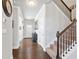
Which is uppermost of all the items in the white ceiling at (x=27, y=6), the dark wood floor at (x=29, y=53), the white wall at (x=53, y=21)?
the white ceiling at (x=27, y=6)

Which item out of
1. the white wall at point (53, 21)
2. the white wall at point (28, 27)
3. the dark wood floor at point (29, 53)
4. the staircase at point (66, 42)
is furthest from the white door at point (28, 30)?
the staircase at point (66, 42)

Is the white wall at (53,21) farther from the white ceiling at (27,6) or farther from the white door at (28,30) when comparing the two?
the white door at (28,30)

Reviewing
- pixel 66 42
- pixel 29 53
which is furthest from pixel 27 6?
pixel 66 42

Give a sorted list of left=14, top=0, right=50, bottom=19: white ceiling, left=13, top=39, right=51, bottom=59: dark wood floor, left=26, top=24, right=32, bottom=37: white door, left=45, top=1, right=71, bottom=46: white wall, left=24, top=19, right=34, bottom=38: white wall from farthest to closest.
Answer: left=26, top=24, right=32, bottom=37: white door → left=24, top=19, right=34, bottom=38: white wall → left=14, top=0, right=50, bottom=19: white ceiling → left=45, top=1, right=71, bottom=46: white wall → left=13, top=39, right=51, bottom=59: dark wood floor

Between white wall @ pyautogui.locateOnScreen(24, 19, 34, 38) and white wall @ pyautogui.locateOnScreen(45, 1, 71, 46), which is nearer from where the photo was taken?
white wall @ pyautogui.locateOnScreen(45, 1, 71, 46)

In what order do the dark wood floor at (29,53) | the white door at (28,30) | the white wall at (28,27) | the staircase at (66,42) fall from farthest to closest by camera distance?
1. the white door at (28,30)
2. the white wall at (28,27)
3. the dark wood floor at (29,53)
4. the staircase at (66,42)

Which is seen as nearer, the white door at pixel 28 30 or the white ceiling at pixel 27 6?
the white ceiling at pixel 27 6

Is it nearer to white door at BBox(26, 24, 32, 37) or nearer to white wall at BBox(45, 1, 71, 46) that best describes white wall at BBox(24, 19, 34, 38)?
white door at BBox(26, 24, 32, 37)

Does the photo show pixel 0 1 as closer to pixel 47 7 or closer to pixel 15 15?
pixel 47 7

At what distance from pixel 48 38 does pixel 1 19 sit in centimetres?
481

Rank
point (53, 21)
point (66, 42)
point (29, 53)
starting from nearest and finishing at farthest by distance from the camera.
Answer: point (66, 42) → point (29, 53) → point (53, 21)

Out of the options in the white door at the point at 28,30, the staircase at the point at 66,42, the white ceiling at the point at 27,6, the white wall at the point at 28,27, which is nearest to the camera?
the staircase at the point at 66,42

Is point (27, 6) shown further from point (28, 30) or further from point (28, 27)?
point (28, 30)

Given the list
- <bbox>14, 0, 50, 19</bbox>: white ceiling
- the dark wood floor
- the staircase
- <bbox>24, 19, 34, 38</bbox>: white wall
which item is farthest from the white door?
the staircase
